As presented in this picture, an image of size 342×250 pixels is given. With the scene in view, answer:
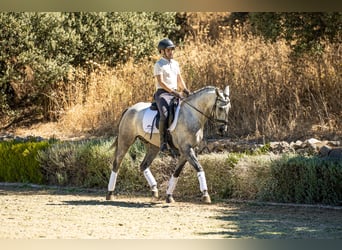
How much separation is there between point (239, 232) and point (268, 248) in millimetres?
5028

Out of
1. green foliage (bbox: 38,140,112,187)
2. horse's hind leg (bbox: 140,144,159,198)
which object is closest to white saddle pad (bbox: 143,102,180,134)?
horse's hind leg (bbox: 140,144,159,198)

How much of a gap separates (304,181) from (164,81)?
94.9 inches

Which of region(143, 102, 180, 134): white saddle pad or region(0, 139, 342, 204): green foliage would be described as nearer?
region(0, 139, 342, 204): green foliage

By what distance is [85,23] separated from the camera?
20.2 metres

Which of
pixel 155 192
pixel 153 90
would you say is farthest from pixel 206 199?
pixel 153 90

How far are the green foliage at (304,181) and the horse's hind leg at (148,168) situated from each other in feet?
5.25

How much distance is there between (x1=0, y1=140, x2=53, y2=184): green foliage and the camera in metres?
13.5

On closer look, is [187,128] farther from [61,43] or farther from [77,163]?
[61,43]

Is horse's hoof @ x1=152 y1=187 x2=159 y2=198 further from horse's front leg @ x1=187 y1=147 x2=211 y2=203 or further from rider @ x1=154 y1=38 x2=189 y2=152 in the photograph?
horse's front leg @ x1=187 y1=147 x2=211 y2=203

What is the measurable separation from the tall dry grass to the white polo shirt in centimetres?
383

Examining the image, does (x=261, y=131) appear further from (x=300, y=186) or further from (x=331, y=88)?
(x=300, y=186)

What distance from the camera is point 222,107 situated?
392 inches

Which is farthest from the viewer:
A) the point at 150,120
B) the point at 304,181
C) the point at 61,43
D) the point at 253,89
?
the point at 61,43

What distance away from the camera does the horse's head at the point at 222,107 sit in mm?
9969
